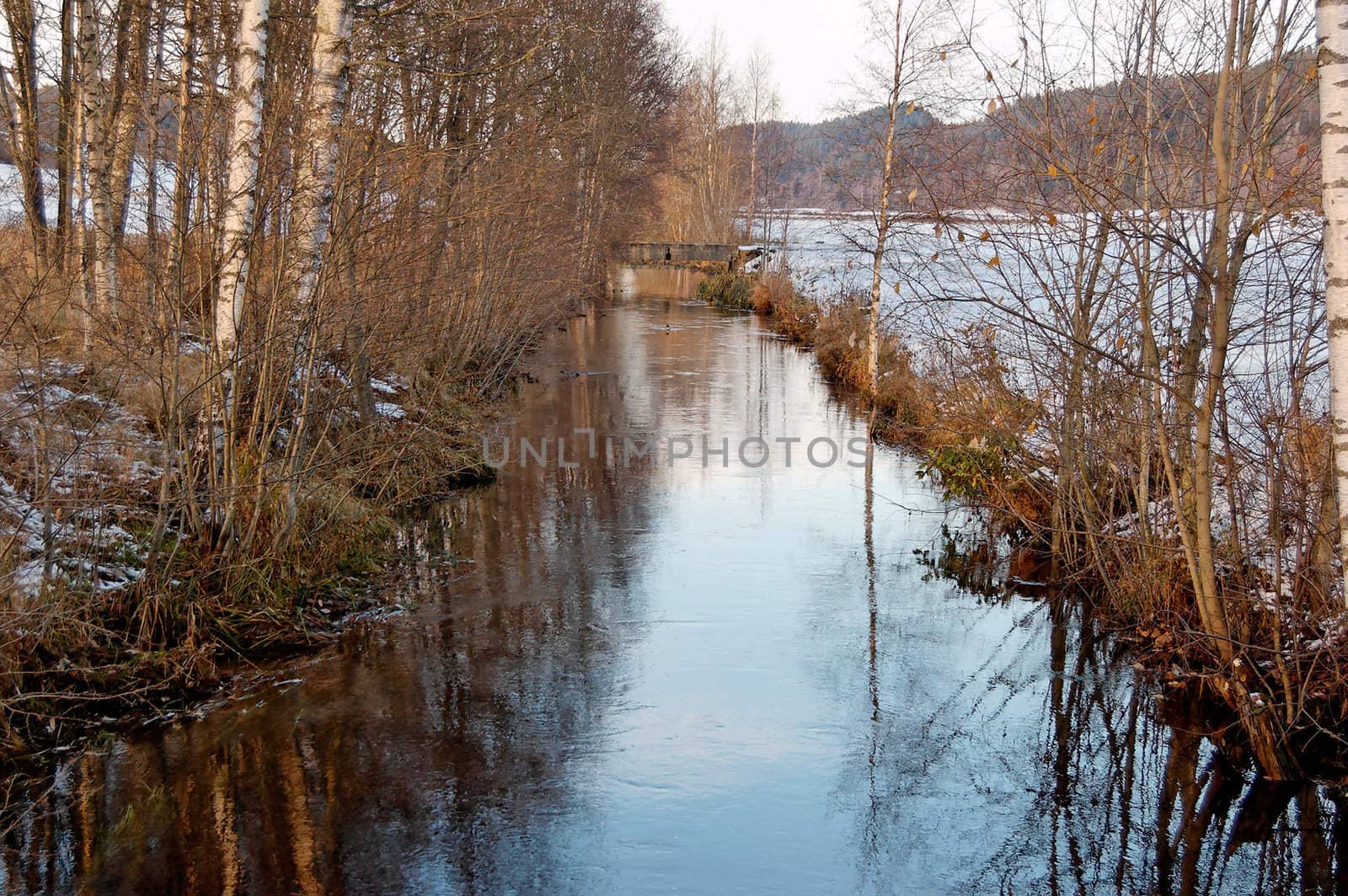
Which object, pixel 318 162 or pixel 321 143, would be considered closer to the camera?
pixel 321 143

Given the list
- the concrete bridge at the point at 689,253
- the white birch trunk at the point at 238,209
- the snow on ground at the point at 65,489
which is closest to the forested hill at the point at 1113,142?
→ the white birch trunk at the point at 238,209

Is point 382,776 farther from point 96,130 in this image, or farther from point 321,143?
point 96,130

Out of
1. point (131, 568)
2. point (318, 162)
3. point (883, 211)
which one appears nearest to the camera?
point (131, 568)

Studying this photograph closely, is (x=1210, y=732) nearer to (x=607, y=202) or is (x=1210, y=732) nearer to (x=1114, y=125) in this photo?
(x=1114, y=125)

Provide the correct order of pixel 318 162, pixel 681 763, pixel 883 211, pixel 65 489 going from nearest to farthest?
pixel 681 763
pixel 65 489
pixel 318 162
pixel 883 211

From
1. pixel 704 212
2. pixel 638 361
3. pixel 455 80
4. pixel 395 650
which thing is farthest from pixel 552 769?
pixel 704 212

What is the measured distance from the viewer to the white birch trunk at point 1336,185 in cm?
378

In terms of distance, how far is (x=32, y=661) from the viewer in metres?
5.99

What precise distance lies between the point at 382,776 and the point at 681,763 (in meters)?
1.55

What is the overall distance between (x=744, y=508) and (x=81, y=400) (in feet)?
20.5

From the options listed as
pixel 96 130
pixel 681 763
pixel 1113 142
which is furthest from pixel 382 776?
pixel 96 130

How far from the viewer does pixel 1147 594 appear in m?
7.48

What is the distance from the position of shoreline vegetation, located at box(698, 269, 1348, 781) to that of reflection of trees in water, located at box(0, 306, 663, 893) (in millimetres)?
3476

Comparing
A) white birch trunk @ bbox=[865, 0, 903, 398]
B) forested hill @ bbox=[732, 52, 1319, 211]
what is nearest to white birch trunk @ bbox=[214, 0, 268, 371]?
forested hill @ bbox=[732, 52, 1319, 211]
